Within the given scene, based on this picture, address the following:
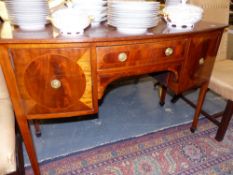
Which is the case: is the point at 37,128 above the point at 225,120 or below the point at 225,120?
below

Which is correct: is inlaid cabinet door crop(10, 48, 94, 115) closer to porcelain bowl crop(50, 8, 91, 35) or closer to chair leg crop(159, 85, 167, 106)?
porcelain bowl crop(50, 8, 91, 35)

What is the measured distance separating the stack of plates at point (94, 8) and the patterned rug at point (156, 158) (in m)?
0.82

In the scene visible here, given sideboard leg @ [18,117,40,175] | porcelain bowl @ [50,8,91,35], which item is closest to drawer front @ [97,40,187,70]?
porcelain bowl @ [50,8,91,35]

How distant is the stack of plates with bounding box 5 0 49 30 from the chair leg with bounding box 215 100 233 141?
1.19 meters

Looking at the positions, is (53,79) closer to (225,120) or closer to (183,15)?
(183,15)

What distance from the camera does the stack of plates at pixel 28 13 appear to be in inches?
29.8

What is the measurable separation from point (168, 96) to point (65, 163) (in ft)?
3.87

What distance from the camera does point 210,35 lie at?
106cm

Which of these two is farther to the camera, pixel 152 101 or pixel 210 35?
pixel 152 101

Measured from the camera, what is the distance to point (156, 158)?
50.6 inches

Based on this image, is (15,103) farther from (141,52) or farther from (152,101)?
(152,101)

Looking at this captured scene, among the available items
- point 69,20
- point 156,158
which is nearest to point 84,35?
point 69,20

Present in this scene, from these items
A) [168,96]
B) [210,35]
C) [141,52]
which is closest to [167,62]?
[141,52]

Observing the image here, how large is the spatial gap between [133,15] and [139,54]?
17cm
